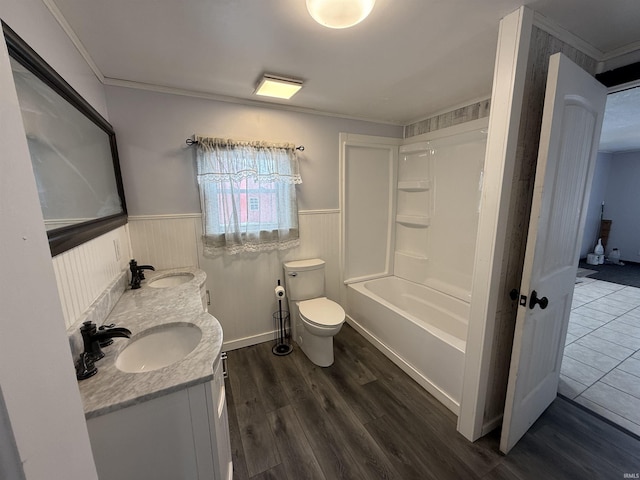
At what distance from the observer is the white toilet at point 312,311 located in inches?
82.0

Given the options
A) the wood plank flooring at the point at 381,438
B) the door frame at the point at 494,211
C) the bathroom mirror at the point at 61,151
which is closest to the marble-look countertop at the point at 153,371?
the bathroom mirror at the point at 61,151

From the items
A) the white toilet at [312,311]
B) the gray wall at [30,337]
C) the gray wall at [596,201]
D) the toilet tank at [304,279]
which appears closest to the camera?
the gray wall at [30,337]

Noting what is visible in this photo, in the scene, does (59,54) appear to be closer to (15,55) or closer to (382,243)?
(15,55)

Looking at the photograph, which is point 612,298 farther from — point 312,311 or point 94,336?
point 94,336

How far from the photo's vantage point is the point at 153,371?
0.90 m

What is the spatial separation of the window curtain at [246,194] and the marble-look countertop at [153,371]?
725mm

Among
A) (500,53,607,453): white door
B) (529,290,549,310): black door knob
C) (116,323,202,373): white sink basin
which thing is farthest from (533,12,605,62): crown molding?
(116,323,202,373): white sink basin

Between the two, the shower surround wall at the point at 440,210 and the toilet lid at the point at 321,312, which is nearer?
the toilet lid at the point at 321,312

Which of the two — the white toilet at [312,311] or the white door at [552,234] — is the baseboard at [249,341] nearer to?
the white toilet at [312,311]

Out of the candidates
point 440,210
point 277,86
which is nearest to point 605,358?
point 440,210

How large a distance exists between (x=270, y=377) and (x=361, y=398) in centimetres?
73

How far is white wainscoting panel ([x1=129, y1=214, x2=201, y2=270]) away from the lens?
1979 millimetres

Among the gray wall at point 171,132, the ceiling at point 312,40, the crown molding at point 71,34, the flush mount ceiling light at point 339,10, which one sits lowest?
the gray wall at point 171,132

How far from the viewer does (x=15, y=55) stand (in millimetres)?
803
